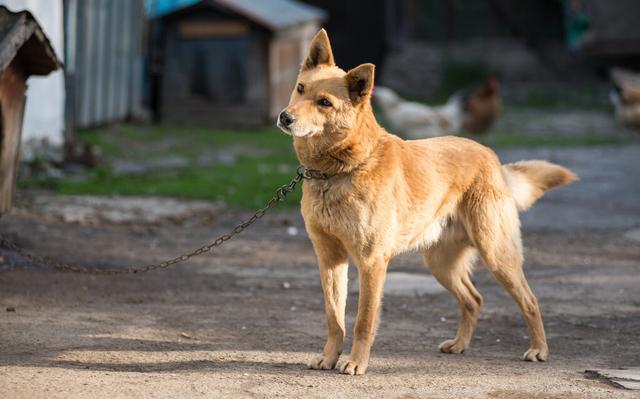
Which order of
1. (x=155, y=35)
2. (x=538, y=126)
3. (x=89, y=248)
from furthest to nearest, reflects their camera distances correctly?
(x=538, y=126) → (x=155, y=35) → (x=89, y=248)

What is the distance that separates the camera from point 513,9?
79.4 feet

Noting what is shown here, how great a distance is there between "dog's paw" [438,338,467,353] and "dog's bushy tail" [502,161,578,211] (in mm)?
928

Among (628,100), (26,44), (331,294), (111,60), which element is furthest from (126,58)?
(331,294)

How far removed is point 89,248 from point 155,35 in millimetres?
10275

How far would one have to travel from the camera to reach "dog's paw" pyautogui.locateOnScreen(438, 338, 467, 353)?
5852 millimetres

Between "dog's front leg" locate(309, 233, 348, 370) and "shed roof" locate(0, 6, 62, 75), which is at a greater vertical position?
"shed roof" locate(0, 6, 62, 75)

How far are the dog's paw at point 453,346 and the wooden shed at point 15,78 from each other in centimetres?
350

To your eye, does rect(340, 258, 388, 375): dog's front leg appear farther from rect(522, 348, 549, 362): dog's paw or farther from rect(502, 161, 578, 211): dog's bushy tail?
rect(502, 161, 578, 211): dog's bushy tail

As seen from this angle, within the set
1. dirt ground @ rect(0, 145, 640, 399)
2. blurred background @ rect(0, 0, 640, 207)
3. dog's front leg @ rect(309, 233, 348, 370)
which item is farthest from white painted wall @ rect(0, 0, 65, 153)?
dog's front leg @ rect(309, 233, 348, 370)

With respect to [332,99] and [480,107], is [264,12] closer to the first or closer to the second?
[480,107]

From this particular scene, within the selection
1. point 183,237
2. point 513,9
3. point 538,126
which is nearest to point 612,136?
point 538,126

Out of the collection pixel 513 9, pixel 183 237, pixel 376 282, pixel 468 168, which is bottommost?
pixel 183 237

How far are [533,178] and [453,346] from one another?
1.18 m

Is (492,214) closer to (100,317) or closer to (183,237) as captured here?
(100,317)
